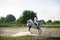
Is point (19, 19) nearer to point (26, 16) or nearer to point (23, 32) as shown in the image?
point (26, 16)

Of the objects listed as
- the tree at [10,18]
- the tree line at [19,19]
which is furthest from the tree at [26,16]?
the tree at [10,18]

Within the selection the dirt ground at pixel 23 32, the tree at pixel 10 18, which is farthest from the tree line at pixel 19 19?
the dirt ground at pixel 23 32

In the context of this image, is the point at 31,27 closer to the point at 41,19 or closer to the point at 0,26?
the point at 41,19

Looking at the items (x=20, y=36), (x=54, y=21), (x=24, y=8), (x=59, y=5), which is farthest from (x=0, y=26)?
(x=59, y=5)

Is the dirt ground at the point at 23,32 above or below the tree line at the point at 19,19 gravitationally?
below

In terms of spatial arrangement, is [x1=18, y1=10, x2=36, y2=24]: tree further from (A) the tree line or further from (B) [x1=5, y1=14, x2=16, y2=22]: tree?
(B) [x1=5, y1=14, x2=16, y2=22]: tree

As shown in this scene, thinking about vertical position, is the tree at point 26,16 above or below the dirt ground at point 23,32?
above

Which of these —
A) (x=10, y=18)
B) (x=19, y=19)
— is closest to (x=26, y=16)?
(x=19, y=19)

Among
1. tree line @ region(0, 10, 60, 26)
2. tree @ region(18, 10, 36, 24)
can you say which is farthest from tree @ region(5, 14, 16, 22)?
tree @ region(18, 10, 36, 24)

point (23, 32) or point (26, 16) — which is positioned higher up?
point (26, 16)

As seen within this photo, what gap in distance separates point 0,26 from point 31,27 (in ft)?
1.81

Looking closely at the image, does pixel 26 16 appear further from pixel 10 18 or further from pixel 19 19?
pixel 10 18

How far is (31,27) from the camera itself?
2.06m

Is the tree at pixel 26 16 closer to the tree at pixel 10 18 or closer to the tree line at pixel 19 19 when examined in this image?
the tree line at pixel 19 19
